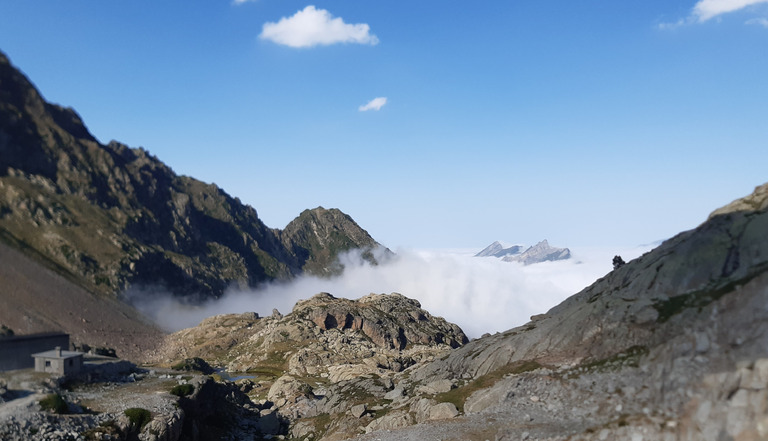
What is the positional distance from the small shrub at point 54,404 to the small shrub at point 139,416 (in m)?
8.30

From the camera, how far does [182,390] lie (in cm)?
9525

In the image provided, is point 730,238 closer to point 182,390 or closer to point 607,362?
point 607,362

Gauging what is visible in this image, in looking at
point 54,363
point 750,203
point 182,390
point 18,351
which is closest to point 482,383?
point 750,203

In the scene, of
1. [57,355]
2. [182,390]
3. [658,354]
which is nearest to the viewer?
[658,354]

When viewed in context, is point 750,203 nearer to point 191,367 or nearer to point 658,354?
point 658,354

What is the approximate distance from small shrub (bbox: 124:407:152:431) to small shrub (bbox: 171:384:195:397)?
54.4 feet

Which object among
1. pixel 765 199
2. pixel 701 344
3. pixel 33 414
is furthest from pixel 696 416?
pixel 33 414

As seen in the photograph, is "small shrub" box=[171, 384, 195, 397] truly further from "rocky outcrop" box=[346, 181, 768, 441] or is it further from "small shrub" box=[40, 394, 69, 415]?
"rocky outcrop" box=[346, 181, 768, 441]

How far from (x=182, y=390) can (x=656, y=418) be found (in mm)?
81293

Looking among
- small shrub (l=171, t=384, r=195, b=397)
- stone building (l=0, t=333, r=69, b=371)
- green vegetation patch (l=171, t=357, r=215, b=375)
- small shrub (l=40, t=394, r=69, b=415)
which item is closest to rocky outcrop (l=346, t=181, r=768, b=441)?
small shrub (l=171, t=384, r=195, b=397)

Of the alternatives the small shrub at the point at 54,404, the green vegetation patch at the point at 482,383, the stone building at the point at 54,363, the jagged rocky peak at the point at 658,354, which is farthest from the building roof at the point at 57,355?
the green vegetation patch at the point at 482,383

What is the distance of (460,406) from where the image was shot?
7425 cm

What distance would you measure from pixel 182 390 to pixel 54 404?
25891mm

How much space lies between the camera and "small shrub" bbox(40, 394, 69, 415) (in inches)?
2797
